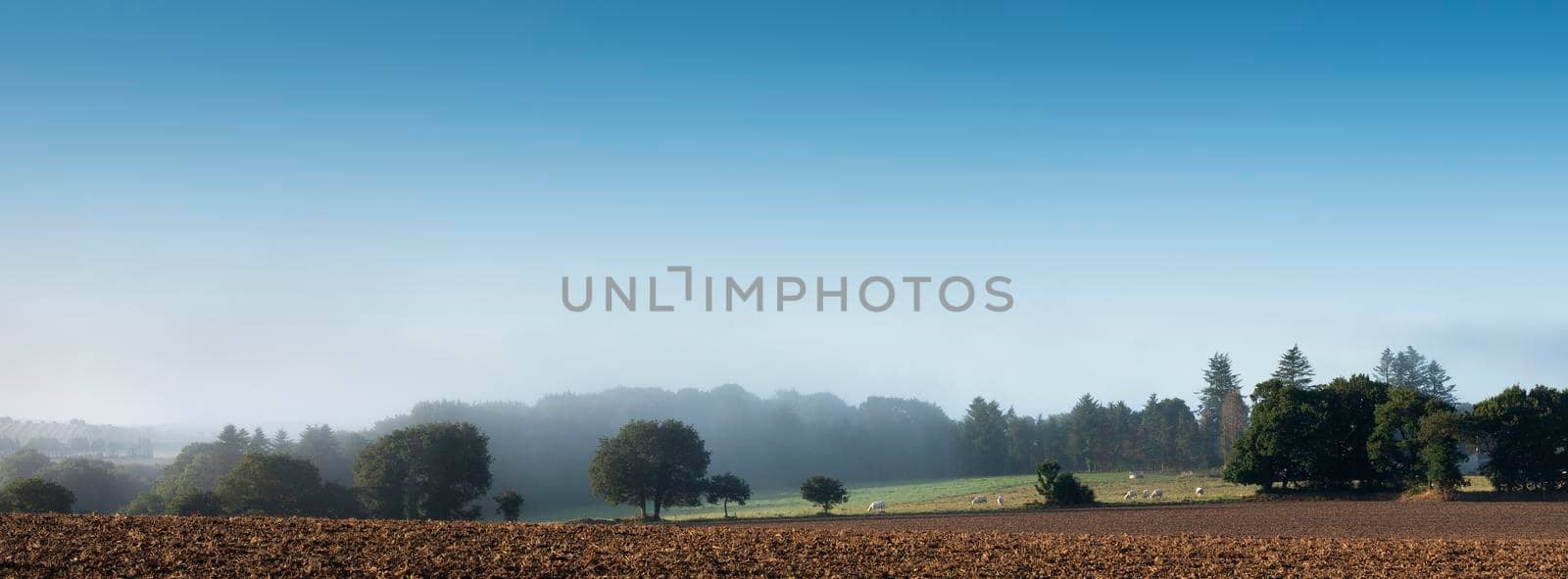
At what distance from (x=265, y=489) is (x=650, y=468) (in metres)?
24.1

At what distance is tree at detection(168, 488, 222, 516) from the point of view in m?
50.8

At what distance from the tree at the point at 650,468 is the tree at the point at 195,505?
22.4 m

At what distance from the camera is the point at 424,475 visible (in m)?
58.4

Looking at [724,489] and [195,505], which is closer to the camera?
[195,505]

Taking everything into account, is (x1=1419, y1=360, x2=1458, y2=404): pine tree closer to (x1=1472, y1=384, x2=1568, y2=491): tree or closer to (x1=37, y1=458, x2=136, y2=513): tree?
(x1=1472, y1=384, x2=1568, y2=491): tree

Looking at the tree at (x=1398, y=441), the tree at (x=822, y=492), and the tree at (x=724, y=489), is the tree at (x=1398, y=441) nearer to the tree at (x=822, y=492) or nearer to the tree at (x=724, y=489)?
the tree at (x=822, y=492)

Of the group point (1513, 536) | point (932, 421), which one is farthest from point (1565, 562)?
point (932, 421)

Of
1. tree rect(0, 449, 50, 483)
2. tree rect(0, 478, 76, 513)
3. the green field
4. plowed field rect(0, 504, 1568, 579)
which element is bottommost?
the green field

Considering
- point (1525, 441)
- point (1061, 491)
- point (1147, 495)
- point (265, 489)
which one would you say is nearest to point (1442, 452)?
point (1525, 441)

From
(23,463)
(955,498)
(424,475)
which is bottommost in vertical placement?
(955,498)

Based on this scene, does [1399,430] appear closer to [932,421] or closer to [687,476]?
[687,476]

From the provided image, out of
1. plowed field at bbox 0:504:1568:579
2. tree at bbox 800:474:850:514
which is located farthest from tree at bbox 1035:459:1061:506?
plowed field at bbox 0:504:1568:579

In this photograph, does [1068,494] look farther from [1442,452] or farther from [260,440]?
[260,440]

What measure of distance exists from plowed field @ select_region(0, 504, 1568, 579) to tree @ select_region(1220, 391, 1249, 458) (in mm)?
85603
